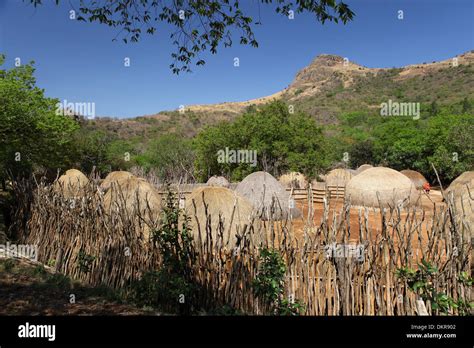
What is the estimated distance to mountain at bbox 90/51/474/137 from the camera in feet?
186

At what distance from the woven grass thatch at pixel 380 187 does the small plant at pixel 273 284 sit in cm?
1098

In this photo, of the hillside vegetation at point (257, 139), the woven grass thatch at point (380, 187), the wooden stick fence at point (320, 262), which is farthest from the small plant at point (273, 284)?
the woven grass thatch at point (380, 187)

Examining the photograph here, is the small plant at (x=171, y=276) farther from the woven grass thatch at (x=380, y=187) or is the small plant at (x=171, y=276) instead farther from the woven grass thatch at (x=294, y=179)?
the woven grass thatch at (x=294, y=179)

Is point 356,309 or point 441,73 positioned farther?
point 441,73

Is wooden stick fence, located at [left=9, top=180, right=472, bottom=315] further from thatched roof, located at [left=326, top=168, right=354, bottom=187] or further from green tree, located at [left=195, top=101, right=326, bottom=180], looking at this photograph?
thatched roof, located at [left=326, top=168, right=354, bottom=187]

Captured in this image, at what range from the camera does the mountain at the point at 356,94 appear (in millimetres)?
56562

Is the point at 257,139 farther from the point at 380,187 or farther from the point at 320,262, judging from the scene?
the point at 320,262

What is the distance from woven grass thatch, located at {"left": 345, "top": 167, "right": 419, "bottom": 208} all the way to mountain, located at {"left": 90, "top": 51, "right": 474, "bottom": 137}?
32515 mm

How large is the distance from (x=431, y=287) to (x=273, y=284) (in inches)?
79.6

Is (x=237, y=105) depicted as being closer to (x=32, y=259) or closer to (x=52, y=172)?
(x=52, y=172)

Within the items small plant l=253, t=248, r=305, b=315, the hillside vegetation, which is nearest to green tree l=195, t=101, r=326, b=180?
the hillside vegetation
